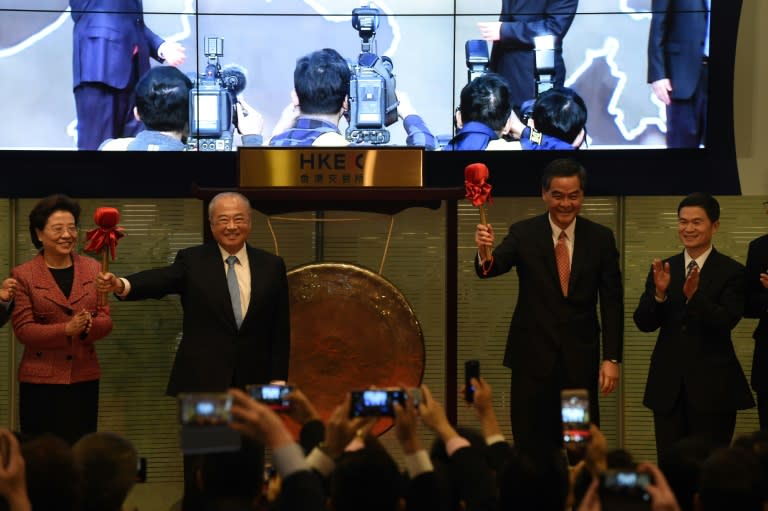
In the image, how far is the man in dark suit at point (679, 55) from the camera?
6277 mm

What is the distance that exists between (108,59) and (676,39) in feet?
9.29

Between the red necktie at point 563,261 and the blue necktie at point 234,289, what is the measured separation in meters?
1.28

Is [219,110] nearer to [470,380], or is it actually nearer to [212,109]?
[212,109]

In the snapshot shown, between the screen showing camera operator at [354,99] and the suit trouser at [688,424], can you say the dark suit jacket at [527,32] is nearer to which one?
the screen showing camera operator at [354,99]

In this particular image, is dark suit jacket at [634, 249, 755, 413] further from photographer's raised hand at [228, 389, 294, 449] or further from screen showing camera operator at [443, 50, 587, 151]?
photographer's raised hand at [228, 389, 294, 449]

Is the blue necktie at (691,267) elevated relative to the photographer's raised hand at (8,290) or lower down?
elevated

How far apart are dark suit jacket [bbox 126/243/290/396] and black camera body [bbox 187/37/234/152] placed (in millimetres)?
1368

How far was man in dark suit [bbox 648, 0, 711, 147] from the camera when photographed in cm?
628

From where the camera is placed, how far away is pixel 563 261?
200 inches

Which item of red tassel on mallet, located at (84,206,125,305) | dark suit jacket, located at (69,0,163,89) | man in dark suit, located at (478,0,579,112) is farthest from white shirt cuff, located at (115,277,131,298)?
man in dark suit, located at (478,0,579,112)

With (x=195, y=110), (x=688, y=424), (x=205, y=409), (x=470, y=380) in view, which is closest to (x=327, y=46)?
(x=195, y=110)

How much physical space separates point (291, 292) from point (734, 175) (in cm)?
242

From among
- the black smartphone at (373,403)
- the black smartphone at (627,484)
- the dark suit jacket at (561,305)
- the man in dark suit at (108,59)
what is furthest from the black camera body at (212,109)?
the black smartphone at (627,484)

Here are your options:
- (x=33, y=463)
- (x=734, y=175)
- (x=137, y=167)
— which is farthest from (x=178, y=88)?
(x=33, y=463)
